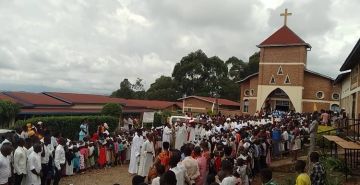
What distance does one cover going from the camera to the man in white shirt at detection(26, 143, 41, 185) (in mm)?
9805

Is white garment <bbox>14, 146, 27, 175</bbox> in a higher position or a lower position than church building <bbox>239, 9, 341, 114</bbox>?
lower

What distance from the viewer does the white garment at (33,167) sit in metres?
9.80

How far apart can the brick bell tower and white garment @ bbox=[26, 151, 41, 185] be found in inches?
1489

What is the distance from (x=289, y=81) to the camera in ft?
146

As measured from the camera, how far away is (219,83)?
7456 centimetres

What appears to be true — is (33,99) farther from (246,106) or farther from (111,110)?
(246,106)

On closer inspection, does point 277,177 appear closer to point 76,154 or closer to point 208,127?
point 208,127

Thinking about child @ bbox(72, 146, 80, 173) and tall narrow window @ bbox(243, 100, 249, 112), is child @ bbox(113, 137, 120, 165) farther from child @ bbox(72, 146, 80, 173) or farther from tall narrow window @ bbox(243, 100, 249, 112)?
tall narrow window @ bbox(243, 100, 249, 112)

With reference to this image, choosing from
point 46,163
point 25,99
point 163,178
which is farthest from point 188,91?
point 163,178

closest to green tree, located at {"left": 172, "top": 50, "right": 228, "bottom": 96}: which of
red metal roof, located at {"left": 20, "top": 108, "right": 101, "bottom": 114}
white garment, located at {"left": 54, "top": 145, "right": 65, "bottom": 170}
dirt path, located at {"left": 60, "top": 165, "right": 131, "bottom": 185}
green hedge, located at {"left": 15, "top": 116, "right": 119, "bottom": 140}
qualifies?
red metal roof, located at {"left": 20, "top": 108, "right": 101, "bottom": 114}

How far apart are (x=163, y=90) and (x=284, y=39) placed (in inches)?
1218

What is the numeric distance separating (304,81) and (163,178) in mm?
41749

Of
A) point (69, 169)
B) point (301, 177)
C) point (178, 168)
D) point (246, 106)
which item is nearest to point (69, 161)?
point (69, 169)

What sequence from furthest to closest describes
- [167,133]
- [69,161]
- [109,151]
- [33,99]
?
[33,99] < [167,133] < [109,151] < [69,161]
